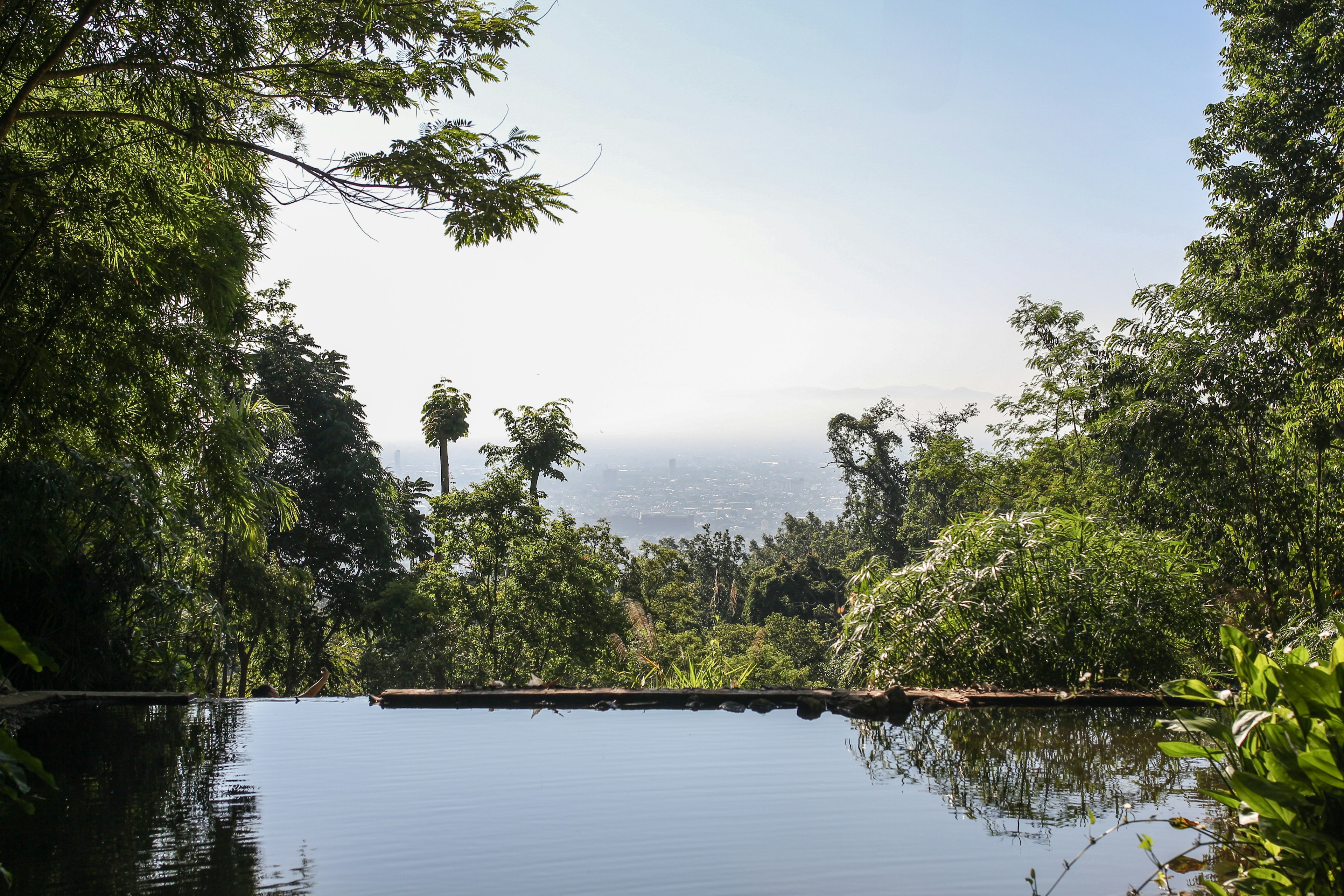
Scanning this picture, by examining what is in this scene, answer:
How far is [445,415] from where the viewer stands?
22656 mm

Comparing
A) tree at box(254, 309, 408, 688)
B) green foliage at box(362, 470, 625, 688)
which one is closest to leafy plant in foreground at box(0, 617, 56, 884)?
green foliage at box(362, 470, 625, 688)

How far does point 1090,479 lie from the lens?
11844mm

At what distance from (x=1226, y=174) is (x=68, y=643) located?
1309cm

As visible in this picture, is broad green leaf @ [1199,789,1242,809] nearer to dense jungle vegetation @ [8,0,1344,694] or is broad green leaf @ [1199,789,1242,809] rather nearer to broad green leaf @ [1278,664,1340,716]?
broad green leaf @ [1278,664,1340,716]

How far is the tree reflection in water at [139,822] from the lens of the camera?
155 centimetres

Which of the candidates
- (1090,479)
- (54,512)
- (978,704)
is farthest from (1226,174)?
(54,512)

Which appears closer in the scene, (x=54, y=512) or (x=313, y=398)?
(x=54, y=512)

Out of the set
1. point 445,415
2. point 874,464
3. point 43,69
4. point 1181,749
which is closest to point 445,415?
point 445,415

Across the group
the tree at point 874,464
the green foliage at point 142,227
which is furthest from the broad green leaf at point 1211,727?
the tree at point 874,464

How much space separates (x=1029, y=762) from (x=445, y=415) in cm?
2170

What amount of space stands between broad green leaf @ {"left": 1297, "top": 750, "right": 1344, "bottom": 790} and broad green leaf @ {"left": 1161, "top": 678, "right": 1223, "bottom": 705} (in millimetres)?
294

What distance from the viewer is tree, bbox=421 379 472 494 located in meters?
22.5

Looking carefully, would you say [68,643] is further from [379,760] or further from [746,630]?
[746,630]

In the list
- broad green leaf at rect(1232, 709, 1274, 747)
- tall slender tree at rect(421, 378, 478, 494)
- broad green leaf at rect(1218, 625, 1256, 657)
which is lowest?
broad green leaf at rect(1232, 709, 1274, 747)
